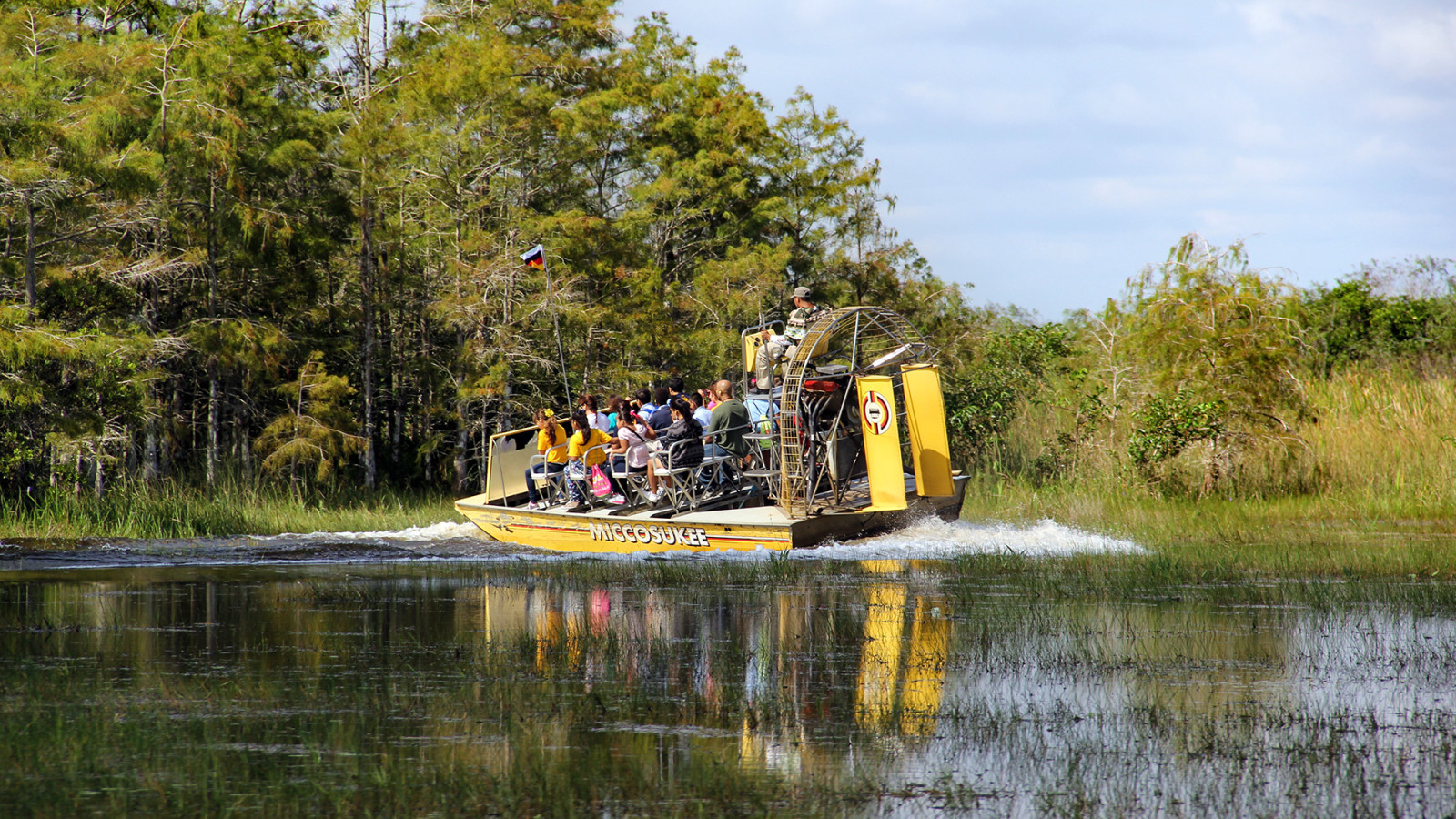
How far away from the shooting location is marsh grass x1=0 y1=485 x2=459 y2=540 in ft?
61.4

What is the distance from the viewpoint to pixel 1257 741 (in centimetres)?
604

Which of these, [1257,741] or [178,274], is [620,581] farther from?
[178,274]

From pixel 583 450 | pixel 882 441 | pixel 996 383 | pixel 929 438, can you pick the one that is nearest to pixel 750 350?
pixel 583 450

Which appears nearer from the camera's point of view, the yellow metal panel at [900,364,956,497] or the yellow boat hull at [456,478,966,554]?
the yellow boat hull at [456,478,966,554]

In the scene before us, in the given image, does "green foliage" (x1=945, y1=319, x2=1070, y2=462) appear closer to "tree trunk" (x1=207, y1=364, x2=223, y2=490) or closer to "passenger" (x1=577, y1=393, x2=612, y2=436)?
"passenger" (x1=577, y1=393, x2=612, y2=436)

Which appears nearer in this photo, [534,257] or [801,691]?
[801,691]

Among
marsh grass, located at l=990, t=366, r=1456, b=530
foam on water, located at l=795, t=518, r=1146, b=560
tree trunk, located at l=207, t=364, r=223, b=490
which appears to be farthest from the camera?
tree trunk, located at l=207, t=364, r=223, b=490

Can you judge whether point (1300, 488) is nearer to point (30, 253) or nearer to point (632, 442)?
point (632, 442)

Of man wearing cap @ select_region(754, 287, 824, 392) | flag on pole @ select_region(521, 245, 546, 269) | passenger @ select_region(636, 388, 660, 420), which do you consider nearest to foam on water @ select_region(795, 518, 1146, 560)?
man wearing cap @ select_region(754, 287, 824, 392)

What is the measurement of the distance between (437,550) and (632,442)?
3.05 meters

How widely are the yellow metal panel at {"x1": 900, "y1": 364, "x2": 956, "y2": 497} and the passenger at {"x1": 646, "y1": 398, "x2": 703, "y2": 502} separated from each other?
2709mm

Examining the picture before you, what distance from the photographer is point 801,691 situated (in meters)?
7.20

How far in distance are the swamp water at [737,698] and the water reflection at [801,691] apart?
0.09 feet

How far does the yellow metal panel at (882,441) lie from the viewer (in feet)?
48.9
